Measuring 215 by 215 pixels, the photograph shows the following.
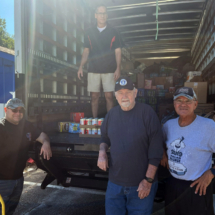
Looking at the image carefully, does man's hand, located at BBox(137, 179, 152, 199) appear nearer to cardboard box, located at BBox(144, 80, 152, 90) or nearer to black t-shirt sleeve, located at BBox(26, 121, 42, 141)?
black t-shirt sleeve, located at BBox(26, 121, 42, 141)

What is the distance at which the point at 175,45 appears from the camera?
663 cm

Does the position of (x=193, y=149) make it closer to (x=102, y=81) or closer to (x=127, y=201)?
(x=127, y=201)

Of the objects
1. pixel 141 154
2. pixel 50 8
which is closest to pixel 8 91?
pixel 50 8

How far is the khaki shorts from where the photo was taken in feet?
10.9

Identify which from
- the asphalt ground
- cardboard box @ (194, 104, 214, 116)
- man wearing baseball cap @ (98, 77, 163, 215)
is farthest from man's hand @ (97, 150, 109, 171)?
cardboard box @ (194, 104, 214, 116)

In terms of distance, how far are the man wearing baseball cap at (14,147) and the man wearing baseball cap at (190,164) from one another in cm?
138

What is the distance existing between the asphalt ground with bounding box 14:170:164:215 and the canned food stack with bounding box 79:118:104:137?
3.80 feet

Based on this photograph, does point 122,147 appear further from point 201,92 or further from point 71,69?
point 201,92

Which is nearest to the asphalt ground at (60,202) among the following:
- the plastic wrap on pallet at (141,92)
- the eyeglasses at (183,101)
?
the eyeglasses at (183,101)

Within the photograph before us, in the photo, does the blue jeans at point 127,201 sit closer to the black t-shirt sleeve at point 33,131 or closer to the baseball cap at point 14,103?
the black t-shirt sleeve at point 33,131

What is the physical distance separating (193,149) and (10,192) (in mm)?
2139

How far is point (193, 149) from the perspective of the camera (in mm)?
1771

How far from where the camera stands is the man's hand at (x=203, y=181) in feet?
5.72

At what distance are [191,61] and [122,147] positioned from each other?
6.07 metres
